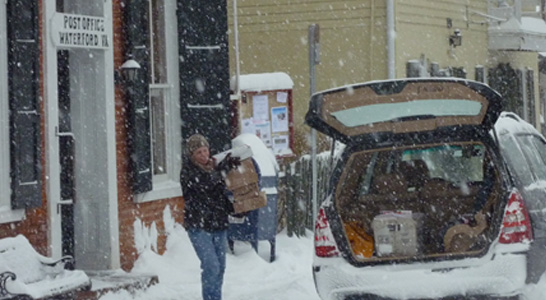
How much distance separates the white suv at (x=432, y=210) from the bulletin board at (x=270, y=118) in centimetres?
641

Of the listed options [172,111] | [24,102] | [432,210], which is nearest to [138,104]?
[172,111]

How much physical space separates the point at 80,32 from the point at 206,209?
2.56 m

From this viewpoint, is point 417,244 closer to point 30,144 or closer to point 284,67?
point 30,144

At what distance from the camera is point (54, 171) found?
35.4ft

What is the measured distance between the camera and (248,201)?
33.8 ft

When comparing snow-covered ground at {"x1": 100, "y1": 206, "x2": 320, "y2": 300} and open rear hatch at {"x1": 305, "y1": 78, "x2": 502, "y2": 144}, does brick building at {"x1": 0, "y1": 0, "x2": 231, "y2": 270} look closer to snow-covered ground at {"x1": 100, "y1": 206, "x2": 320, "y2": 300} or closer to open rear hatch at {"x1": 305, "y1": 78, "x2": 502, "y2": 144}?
snow-covered ground at {"x1": 100, "y1": 206, "x2": 320, "y2": 300}

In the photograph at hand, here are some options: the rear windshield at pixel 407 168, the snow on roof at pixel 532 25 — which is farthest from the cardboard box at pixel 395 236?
the snow on roof at pixel 532 25

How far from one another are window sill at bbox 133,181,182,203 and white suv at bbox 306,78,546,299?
129 inches

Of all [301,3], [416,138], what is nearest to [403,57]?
[301,3]

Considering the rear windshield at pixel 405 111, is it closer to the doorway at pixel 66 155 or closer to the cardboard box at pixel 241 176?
the cardboard box at pixel 241 176

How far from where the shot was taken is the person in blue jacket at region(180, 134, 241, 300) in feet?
31.7

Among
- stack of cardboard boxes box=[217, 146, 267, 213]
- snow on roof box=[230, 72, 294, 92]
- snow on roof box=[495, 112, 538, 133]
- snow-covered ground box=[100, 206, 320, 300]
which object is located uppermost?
snow on roof box=[230, 72, 294, 92]

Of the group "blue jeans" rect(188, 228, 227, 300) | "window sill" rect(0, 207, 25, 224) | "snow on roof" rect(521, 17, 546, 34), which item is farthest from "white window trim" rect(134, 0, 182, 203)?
"snow on roof" rect(521, 17, 546, 34)

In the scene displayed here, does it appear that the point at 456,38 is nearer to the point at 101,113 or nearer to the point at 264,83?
the point at 264,83
